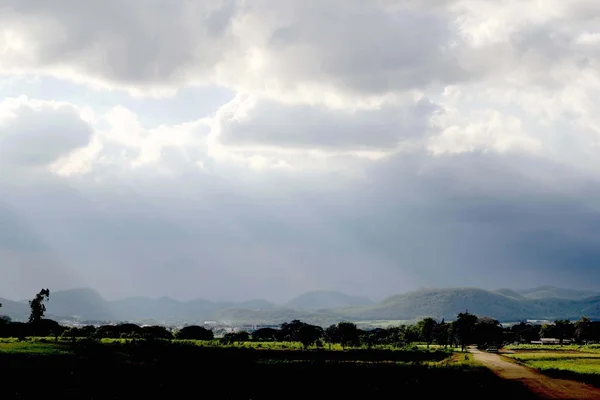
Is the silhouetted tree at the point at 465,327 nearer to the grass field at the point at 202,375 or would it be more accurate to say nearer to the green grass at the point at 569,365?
the green grass at the point at 569,365

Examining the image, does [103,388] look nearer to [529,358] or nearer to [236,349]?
[236,349]

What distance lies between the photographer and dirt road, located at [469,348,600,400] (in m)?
94.3

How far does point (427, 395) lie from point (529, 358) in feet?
161

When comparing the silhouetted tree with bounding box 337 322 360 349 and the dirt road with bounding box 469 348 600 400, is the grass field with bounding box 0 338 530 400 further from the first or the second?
the silhouetted tree with bounding box 337 322 360 349

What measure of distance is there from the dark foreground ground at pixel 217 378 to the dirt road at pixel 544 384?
9.06 feet

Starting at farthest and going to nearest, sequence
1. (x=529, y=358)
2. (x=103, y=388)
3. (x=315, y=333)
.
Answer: (x=315, y=333), (x=529, y=358), (x=103, y=388)

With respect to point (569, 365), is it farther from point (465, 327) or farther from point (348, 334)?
point (348, 334)

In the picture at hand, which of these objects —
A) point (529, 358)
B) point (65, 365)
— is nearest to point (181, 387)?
point (65, 365)

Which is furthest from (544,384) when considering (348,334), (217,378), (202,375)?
(348,334)

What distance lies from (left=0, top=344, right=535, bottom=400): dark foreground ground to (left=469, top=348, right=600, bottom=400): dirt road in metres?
2.76

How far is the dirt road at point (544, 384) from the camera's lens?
309ft

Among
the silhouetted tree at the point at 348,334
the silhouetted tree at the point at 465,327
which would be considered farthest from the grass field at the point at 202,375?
the silhouetted tree at the point at 465,327

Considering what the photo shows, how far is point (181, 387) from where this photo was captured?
98.2 meters

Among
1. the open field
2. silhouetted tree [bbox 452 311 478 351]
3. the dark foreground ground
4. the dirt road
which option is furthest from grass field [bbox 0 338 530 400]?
silhouetted tree [bbox 452 311 478 351]
